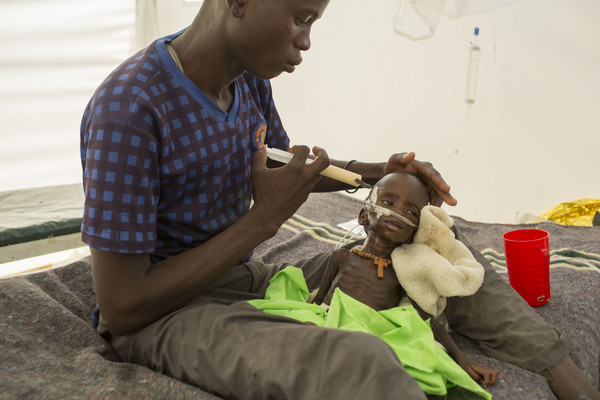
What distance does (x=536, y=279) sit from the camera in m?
1.72

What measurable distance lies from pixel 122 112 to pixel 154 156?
4.6 inches

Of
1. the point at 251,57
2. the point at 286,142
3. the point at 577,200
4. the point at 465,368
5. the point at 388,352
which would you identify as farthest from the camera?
the point at 577,200

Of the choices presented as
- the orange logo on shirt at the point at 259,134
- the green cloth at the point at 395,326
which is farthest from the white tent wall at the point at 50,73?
the green cloth at the point at 395,326

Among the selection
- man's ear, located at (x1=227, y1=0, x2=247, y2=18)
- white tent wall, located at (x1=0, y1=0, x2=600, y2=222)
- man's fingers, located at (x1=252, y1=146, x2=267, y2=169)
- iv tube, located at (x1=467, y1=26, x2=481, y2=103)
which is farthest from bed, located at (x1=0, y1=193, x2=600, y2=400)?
iv tube, located at (x1=467, y1=26, x2=481, y2=103)

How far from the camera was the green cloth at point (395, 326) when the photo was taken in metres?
1.13

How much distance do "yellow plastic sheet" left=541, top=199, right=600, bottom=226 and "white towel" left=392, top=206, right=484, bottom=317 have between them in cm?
188

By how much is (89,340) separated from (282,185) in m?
0.71

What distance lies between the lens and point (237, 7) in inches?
44.4

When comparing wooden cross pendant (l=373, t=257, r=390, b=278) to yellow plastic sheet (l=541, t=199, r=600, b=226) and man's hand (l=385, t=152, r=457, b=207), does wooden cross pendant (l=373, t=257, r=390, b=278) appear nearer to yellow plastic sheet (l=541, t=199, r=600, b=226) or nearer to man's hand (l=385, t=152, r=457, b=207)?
man's hand (l=385, t=152, r=457, b=207)

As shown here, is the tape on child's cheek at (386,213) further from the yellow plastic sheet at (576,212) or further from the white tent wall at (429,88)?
the white tent wall at (429,88)

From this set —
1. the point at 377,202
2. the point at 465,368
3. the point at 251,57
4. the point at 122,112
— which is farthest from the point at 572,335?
the point at 122,112

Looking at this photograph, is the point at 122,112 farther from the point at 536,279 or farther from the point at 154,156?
the point at 536,279

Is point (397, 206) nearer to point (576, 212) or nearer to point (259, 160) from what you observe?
point (259, 160)

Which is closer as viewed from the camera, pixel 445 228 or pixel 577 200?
pixel 445 228
